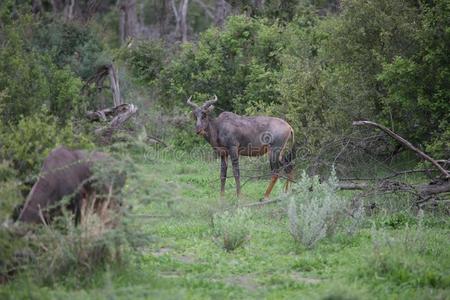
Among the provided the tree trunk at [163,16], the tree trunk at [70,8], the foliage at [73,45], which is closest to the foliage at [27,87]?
the foliage at [73,45]

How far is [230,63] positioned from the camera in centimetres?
2303

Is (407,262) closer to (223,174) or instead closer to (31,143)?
(31,143)

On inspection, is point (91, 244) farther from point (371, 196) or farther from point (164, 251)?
point (371, 196)

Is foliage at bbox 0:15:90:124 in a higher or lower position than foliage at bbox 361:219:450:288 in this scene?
higher

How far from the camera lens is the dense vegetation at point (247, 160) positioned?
8.55 metres

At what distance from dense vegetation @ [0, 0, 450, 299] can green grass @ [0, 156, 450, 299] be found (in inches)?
1.2

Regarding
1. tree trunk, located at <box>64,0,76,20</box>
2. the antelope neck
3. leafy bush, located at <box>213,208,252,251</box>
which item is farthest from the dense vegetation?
tree trunk, located at <box>64,0,76,20</box>

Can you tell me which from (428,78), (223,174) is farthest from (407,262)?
(428,78)

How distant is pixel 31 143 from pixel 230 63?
535 inches

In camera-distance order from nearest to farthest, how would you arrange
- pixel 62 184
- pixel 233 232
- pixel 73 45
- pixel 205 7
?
pixel 62 184 → pixel 233 232 → pixel 73 45 → pixel 205 7

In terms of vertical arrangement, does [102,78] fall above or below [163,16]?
below

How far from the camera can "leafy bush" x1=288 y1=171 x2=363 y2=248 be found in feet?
35.1

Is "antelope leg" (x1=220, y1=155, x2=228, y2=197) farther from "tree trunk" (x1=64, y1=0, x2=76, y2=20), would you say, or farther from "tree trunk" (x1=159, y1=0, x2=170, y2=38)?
"tree trunk" (x1=159, y1=0, x2=170, y2=38)

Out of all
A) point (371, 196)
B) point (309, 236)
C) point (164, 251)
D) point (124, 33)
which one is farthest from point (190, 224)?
point (124, 33)
